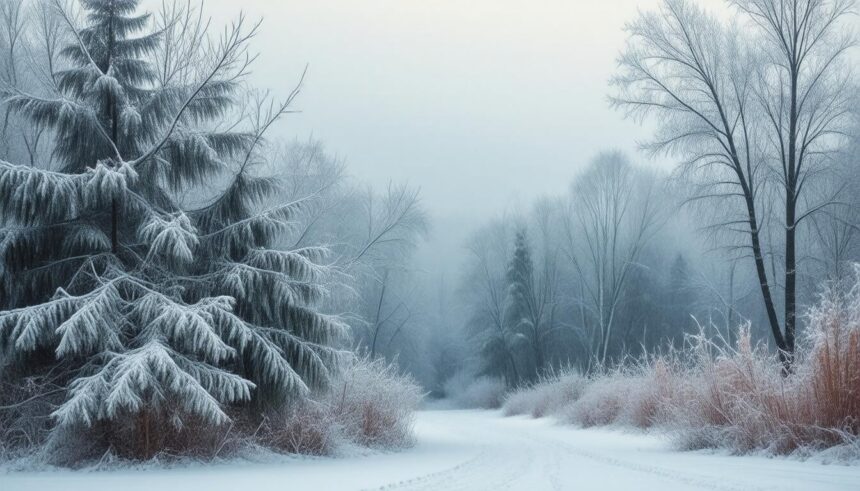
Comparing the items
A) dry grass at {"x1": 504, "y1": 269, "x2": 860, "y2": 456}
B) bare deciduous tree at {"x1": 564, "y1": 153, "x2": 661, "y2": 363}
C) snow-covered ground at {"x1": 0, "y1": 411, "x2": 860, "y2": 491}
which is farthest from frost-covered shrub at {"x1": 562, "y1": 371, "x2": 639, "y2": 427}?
bare deciduous tree at {"x1": 564, "y1": 153, "x2": 661, "y2": 363}

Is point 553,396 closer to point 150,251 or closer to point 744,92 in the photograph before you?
point 744,92

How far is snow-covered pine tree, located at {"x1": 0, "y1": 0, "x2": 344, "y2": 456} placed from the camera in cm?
721

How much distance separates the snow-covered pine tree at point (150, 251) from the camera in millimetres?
7211

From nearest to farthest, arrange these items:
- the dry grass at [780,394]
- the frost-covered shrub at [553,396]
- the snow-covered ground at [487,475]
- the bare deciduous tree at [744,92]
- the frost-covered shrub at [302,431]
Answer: the snow-covered ground at [487,475] < the dry grass at [780,394] < the frost-covered shrub at [302,431] < the bare deciduous tree at [744,92] < the frost-covered shrub at [553,396]

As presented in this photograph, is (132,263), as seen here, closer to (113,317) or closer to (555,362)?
(113,317)

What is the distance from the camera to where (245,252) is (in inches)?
363

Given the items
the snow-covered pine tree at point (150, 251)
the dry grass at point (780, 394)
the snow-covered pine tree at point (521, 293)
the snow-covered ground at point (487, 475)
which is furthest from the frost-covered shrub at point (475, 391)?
the snow-covered pine tree at point (150, 251)

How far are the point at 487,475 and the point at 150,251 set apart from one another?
4654 millimetres

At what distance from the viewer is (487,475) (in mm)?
7215

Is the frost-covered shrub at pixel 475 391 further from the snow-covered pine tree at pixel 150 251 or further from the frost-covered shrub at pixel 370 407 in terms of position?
the snow-covered pine tree at pixel 150 251

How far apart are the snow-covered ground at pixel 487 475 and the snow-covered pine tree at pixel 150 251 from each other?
29.5 inches

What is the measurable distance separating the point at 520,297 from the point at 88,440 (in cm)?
3638

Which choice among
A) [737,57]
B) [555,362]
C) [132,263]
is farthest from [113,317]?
[555,362]

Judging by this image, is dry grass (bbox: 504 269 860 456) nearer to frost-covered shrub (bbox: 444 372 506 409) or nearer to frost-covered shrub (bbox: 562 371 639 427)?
frost-covered shrub (bbox: 562 371 639 427)
